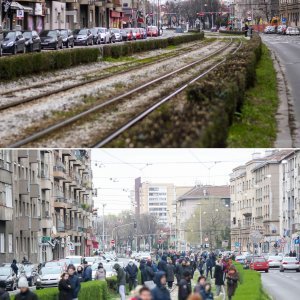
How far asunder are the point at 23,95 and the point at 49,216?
127 ft

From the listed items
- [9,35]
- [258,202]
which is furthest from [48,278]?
[258,202]

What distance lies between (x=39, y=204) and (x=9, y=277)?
30834 millimetres

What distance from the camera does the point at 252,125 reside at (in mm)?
27484

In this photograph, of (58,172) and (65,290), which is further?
(58,172)

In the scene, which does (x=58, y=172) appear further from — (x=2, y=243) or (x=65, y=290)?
(x=65, y=290)

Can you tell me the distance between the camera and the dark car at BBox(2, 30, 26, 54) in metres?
52.9

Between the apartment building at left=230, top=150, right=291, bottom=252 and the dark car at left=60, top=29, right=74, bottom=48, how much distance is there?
133 feet

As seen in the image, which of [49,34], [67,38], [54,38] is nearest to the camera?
[54,38]

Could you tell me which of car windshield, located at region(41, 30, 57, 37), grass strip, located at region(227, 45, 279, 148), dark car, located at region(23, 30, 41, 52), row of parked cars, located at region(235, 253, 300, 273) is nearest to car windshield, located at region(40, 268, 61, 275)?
grass strip, located at region(227, 45, 279, 148)

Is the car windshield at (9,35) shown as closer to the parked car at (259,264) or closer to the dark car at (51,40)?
the dark car at (51,40)

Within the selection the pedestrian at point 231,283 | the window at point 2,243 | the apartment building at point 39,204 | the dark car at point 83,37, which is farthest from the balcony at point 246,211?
the pedestrian at point 231,283

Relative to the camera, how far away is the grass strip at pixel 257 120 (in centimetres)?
2483

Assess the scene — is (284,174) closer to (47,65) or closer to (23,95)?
(47,65)

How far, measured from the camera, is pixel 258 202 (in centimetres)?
12138
